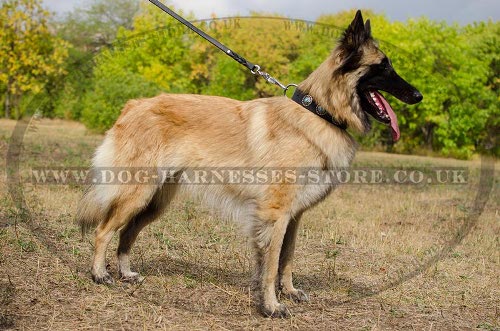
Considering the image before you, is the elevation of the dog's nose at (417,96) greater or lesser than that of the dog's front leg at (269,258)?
greater

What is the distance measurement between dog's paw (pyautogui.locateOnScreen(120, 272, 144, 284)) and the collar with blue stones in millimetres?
2064

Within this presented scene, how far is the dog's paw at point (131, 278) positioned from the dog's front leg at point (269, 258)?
3.88ft

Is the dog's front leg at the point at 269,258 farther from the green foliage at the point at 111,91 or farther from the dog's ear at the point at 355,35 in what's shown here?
the green foliage at the point at 111,91

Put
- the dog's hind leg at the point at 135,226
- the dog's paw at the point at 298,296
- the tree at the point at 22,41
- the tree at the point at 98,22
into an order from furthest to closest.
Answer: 1. the tree at the point at 98,22
2. the tree at the point at 22,41
3. the dog's hind leg at the point at 135,226
4. the dog's paw at the point at 298,296

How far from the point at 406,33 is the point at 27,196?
18843 millimetres

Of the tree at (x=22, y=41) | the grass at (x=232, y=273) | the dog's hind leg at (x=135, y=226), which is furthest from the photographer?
the tree at (x=22, y=41)

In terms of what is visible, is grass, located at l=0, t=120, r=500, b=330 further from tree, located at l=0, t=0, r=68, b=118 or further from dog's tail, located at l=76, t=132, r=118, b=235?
tree, located at l=0, t=0, r=68, b=118

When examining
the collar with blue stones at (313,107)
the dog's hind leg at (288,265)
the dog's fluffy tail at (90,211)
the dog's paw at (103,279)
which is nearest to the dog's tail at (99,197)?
the dog's fluffy tail at (90,211)

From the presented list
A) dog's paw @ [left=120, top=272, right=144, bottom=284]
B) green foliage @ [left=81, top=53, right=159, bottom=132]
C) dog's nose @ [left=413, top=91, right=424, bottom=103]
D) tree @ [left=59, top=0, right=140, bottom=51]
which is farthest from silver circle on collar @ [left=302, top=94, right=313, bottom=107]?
tree @ [left=59, top=0, right=140, bottom=51]

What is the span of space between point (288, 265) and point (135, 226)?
1.48 meters

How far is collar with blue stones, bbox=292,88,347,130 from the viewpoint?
414 centimetres

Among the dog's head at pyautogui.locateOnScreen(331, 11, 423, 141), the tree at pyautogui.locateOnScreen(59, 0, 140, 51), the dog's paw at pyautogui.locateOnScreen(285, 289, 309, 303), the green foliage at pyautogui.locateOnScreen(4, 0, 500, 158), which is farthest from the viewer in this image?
the tree at pyautogui.locateOnScreen(59, 0, 140, 51)

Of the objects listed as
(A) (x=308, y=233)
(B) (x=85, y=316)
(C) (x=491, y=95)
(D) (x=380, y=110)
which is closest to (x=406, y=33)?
(C) (x=491, y=95)

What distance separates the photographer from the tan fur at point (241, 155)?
159 inches
